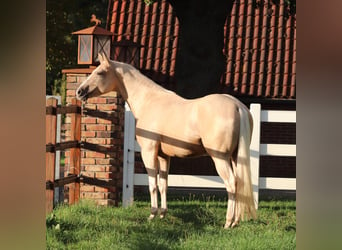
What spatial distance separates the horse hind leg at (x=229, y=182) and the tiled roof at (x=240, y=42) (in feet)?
13.4

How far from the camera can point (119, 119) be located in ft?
20.5

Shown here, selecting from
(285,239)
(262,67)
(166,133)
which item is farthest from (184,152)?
(262,67)

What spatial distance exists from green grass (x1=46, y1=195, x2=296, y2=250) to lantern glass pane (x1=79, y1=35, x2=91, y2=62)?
56.2 inches

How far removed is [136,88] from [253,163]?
1786mm

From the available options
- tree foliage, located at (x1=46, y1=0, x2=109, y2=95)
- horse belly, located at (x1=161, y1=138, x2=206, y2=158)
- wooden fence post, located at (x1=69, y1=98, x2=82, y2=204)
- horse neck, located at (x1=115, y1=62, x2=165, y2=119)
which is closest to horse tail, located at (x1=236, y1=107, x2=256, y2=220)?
horse belly, located at (x1=161, y1=138, x2=206, y2=158)

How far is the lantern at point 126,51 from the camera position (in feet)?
20.5

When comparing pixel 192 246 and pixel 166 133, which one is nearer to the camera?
pixel 192 246

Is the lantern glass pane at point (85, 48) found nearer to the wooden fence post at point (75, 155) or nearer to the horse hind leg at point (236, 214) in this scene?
the wooden fence post at point (75, 155)

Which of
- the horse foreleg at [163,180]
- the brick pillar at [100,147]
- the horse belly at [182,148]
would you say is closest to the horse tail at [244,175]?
the horse belly at [182,148]

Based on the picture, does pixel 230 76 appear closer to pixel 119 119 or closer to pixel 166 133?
pixel 119 119

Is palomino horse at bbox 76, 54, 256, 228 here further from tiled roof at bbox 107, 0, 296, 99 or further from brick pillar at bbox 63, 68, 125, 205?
tiled roof at bbox 107, 0, 296, 99

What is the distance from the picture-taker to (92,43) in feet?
19.9
